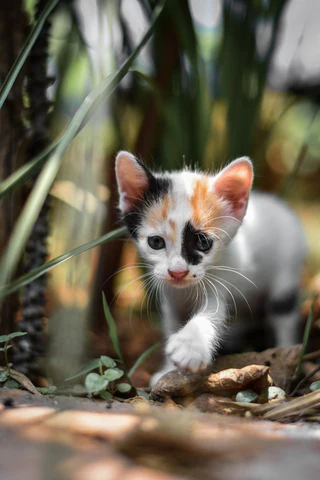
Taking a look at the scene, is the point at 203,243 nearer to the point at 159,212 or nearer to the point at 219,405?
the point at 159,212

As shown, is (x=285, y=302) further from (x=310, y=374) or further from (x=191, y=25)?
(x=191, y=25)

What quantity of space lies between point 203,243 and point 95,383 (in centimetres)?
43

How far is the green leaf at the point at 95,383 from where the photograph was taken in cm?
93

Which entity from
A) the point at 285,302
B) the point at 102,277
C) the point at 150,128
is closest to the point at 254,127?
the point at 150,128

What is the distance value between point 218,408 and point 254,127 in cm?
107

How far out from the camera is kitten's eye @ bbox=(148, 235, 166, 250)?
4.02 ft

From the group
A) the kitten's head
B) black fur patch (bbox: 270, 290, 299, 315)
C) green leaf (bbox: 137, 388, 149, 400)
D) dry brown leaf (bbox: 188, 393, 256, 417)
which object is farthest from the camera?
black fur patch (bbox: 270, 290, 299, 315)

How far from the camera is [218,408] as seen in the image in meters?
0.97

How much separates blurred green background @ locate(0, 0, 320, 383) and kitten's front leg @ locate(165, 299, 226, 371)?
0.95 feet

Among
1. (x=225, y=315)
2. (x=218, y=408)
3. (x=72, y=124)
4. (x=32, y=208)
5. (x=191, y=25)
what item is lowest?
(x=218, y=408)

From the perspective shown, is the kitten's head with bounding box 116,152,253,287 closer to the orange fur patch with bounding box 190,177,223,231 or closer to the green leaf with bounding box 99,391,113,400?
the orange fur patch with bounding box 190,177,223,231

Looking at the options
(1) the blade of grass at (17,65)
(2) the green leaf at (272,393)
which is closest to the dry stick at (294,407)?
(2) the green leaf at (272,393)

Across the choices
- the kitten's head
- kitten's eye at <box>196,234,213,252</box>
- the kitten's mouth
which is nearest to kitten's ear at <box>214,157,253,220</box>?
the kitten's head

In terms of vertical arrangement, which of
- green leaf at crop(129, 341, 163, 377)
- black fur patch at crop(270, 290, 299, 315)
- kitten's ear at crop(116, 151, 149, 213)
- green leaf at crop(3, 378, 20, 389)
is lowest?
green leaf at crop(129, 341, 163, 377)
